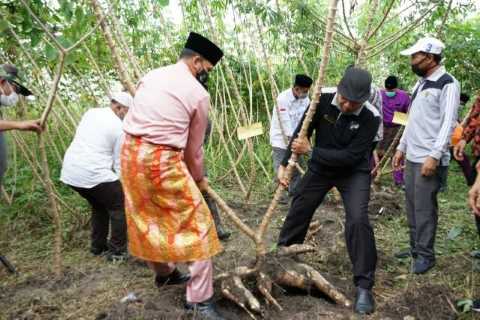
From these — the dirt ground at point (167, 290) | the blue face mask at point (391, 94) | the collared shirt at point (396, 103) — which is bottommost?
the dirt ground at point (167, 290)

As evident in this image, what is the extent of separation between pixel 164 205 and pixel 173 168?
23 cm

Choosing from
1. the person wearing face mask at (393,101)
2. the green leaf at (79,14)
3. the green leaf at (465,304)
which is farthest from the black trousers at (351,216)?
the person wearing face mask at (393,101)

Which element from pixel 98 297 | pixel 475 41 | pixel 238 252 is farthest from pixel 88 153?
pixel 475 41

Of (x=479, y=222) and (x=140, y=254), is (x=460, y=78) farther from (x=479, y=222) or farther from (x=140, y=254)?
(x=140, y=254)

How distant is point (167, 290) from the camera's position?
2812 mm

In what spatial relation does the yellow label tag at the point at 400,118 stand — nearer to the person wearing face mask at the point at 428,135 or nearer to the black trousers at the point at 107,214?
the person wearing face mask at the point at 428,135

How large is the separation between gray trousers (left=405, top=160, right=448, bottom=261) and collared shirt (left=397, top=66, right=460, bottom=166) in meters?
0.12

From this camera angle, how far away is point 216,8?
5.22 meters

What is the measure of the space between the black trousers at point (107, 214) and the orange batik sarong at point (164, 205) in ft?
3.50

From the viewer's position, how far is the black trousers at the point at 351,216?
2.69m

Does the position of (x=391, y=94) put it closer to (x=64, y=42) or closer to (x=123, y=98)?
(x=123, y=98)

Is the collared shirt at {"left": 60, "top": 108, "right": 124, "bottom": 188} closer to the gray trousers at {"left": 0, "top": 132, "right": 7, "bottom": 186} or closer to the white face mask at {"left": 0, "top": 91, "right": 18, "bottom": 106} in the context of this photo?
the gray trousers at {"left": 0, "top": 132, "right": 7, "bottom": 186}

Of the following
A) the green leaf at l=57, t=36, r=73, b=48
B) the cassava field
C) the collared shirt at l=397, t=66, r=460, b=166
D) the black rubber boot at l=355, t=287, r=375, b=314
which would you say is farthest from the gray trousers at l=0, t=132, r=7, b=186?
the collared shirt at l=397, t=66, r=460, b=166

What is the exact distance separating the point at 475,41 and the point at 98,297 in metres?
5.43
